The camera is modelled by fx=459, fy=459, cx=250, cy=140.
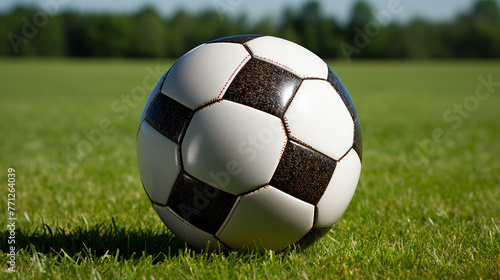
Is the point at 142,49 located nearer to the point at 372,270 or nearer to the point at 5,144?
the point at 5,144

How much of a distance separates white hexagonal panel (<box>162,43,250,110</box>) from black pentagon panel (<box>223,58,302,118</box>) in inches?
1.9

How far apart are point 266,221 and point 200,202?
356mm

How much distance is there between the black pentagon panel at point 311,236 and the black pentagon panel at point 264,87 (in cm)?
70

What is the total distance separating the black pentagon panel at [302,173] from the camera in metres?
2.32

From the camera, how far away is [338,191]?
2.53m

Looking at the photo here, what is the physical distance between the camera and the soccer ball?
2301 millimetres

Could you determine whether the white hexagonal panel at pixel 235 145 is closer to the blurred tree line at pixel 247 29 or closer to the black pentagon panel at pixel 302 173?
the black pentagon panel at pixel 302 173

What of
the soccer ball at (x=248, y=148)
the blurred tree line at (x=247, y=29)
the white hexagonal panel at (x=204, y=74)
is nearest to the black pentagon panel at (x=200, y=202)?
the soccer ball at (x=248, y=148)

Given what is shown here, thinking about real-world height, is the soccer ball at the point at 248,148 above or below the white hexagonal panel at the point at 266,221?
above

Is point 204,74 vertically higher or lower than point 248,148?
higher

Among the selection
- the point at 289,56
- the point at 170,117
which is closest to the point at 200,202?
the point at 170,117

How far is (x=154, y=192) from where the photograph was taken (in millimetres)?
2598

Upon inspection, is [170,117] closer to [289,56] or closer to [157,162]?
[157,162]

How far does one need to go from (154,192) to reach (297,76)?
103cm
